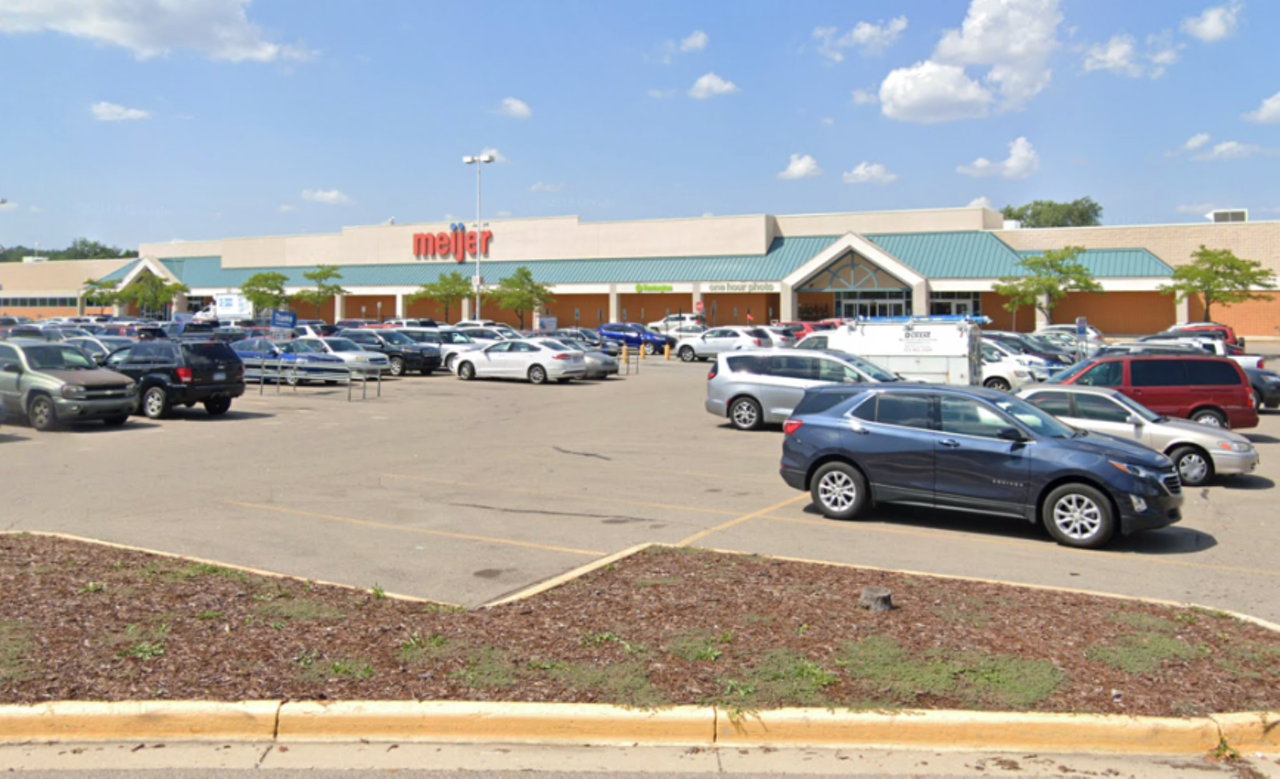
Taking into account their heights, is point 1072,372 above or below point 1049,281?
below

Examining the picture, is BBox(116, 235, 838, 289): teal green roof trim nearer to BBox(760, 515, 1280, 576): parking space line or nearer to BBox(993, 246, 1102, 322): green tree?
BBox(993, 246, 1102, 322): green tree

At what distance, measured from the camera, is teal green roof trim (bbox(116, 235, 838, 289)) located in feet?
226

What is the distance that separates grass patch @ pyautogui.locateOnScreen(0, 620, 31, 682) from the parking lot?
7.74ft

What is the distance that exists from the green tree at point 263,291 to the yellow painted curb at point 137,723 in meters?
73.7

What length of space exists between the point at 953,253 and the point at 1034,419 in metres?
56.2

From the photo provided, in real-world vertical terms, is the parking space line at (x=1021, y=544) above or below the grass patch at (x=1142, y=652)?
below

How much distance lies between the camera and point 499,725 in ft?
17.9

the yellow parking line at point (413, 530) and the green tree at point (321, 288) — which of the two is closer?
the yellow parking line at point (413, 530)

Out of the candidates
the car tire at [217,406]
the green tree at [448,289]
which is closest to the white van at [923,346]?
the car tire at [217,406]

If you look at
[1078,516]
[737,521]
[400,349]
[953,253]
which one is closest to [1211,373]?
[1078,516]

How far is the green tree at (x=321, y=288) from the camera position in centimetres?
7612

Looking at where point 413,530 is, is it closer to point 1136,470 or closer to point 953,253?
point 1136,470

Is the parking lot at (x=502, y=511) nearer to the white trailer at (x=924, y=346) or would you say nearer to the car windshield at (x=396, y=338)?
the white trailer at (x=924, y=346)

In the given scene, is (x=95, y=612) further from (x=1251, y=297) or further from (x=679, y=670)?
(x=1251, y=297)
